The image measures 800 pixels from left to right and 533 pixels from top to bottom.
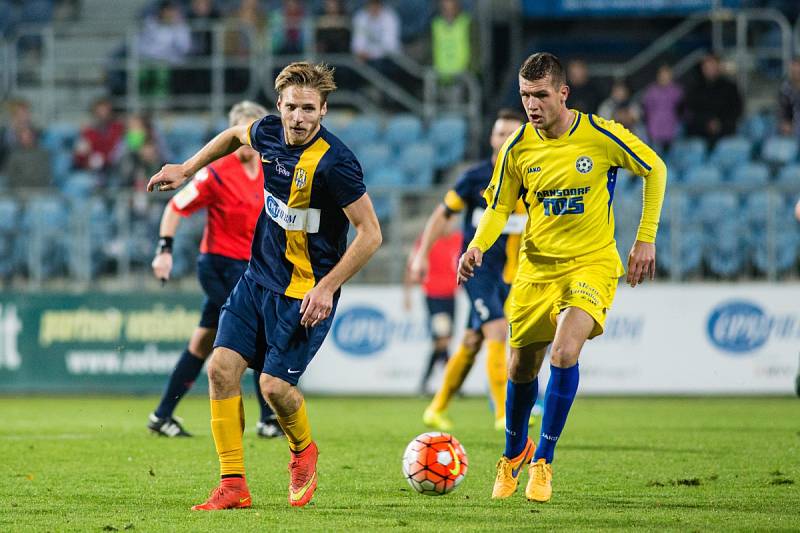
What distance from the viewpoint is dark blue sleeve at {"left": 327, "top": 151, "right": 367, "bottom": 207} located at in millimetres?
6883

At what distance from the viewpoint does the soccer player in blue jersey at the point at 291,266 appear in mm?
6879

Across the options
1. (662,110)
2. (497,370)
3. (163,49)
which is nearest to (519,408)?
(497,370)

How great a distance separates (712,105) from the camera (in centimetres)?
1897

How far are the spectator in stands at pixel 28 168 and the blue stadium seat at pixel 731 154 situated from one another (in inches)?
370

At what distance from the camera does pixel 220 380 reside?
22.9 feet

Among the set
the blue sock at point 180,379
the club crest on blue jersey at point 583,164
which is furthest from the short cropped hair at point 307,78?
the blue sock at point 180,379

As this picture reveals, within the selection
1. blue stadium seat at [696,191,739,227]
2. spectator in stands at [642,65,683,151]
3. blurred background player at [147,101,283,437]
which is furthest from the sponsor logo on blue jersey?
blurred background player at [147,101,283,437]

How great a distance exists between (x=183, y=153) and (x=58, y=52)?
5314 mm

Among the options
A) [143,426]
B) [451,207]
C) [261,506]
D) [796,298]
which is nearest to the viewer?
[261,506]

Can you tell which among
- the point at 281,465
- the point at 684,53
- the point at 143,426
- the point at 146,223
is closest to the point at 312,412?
the point at 143,426

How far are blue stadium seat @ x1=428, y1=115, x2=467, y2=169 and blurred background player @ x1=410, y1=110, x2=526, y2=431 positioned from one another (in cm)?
834

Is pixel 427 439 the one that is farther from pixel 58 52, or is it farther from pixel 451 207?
pixel 58 52

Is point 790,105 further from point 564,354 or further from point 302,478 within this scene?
point 302,478

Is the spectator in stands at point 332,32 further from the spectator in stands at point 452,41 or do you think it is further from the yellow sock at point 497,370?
the yellow sock at point 497,370
